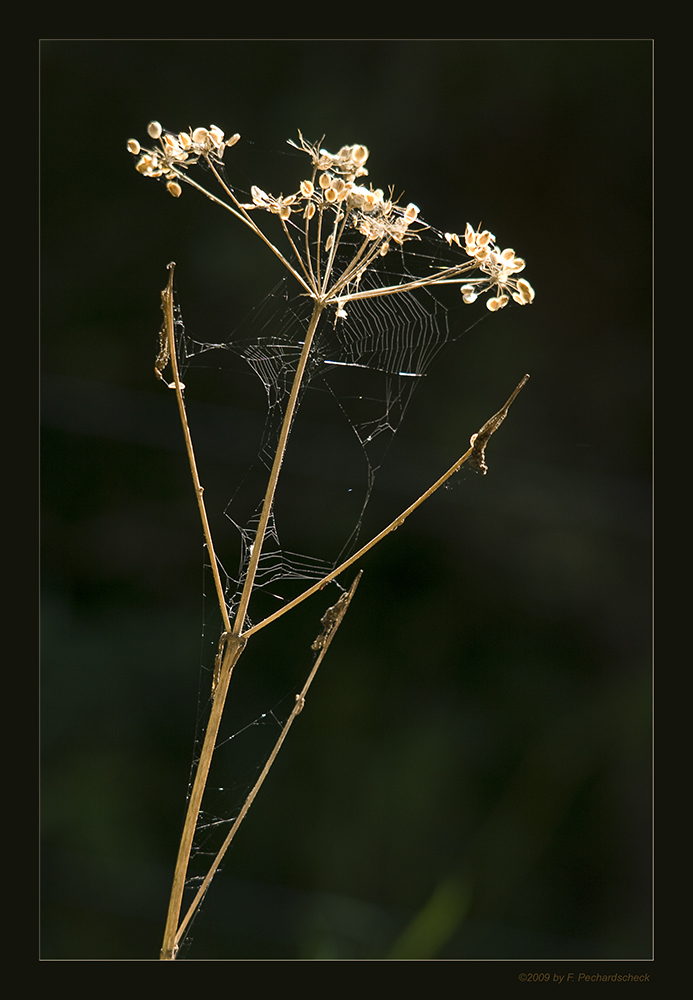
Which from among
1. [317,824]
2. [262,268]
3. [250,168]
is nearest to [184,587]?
[317,824]

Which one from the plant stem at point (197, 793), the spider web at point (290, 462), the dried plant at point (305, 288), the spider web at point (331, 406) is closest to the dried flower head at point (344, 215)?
the dried plant at point (305, 288)

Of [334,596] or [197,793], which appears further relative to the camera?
[334,596]

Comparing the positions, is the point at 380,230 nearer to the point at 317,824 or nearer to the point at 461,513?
the point at 461,513

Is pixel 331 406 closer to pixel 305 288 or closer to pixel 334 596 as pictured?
pixel 334 596

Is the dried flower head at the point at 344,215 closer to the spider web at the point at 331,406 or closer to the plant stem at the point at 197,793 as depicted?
the plant stem at the point at 197,793

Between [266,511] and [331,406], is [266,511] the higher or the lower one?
the lower one

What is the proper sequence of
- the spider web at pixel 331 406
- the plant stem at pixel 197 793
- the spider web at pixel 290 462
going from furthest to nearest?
the spider web at pixel 290 462, the spider web at pixel 331 406, the plant stem at pixel 197 793

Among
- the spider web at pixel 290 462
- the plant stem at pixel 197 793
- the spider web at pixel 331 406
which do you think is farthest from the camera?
the spider web at pixel 290 462

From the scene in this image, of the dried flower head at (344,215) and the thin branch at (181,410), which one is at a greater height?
the dried flower head at (344,215)

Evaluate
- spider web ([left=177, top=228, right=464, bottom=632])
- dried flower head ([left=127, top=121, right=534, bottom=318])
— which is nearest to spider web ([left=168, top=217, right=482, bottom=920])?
spider web ([left=177, top=228, right=464, bottom=632])

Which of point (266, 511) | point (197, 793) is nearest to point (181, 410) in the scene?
point (266, 511)

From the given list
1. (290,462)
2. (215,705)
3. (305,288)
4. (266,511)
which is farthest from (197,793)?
(290,462)
